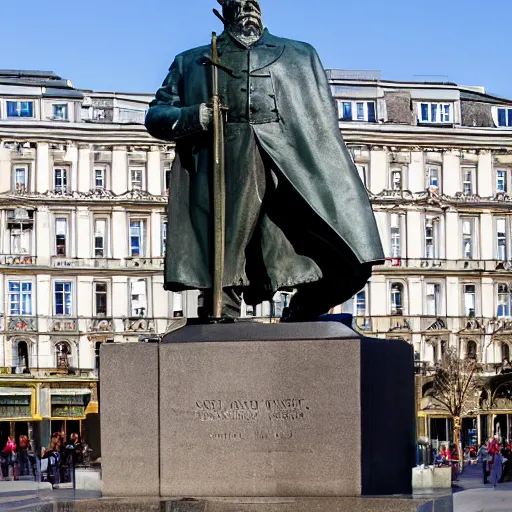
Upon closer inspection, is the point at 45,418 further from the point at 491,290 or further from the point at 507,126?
the point at 507,126

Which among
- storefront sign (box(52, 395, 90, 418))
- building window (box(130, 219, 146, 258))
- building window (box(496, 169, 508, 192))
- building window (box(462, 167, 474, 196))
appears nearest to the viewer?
storefront sign (box(52, 395, 90, 418))

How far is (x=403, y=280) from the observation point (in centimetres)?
8300

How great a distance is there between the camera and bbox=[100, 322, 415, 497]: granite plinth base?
475 inches

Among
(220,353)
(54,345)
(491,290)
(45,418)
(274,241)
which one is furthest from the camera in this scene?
(491,290)

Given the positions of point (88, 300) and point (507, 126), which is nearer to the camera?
point (88, 300)

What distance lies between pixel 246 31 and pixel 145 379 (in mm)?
2997

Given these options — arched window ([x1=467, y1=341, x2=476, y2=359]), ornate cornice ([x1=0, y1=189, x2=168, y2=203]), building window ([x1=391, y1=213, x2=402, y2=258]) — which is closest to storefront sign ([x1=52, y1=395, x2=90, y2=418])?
ornate cornice ([x1=0, y1=189, x2=168, y2=203])

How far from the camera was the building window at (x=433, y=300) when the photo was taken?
83.6m

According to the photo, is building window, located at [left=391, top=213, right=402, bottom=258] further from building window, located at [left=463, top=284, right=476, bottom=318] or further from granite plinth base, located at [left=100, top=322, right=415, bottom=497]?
granite plinth base, located at [left=100, top=322, right=415, bottom=497]

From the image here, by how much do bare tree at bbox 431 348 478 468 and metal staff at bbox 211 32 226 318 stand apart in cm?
6166

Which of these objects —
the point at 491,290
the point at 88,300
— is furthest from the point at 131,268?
the point at 491,290

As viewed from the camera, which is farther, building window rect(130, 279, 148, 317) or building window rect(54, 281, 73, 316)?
building window rect(130, 279, 148, 317)

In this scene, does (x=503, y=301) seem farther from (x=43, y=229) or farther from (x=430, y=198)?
(x=43, y=229)

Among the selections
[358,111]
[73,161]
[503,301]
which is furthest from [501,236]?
[73,161]
